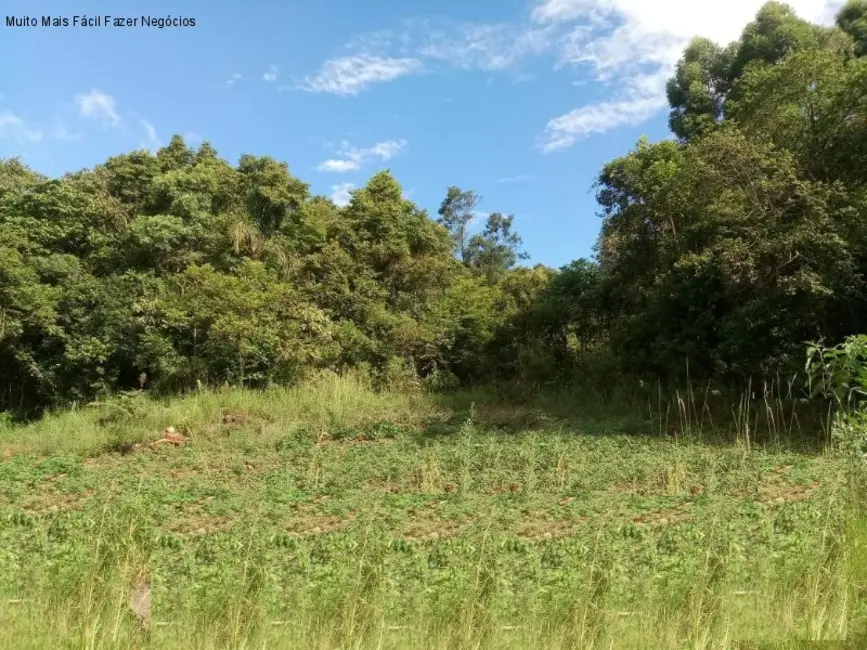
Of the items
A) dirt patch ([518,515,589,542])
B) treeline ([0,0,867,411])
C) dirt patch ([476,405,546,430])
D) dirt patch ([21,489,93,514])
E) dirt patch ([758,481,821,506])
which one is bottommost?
dirt patch ([21,489,93,514])

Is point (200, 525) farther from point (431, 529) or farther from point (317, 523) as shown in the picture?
point (431, 529)

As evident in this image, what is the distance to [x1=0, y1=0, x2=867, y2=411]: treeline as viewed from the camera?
8.87 m

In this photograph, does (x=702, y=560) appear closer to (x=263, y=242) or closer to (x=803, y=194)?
(x=803, y=194)

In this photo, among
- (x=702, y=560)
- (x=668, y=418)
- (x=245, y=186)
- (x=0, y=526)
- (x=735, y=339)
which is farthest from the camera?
(x=245, y=186)

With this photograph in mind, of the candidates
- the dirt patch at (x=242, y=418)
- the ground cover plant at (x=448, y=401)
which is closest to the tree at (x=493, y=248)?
the ground cover plant at (x=448, y=401)

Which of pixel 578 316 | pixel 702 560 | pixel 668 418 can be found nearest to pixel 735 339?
pixel 668 418

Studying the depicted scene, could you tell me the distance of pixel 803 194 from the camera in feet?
Result: 27.8

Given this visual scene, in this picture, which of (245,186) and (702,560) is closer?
(702,560)

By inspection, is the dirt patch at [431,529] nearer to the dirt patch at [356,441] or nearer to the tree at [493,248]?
the dirt patch at [356,441]

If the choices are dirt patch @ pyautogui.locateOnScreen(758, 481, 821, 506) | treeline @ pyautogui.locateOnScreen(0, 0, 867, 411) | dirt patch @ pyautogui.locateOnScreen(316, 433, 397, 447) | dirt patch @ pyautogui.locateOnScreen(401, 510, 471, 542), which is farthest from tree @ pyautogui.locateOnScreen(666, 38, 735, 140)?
dirt patch @ pyautogui.locateOnScreen(401, 510, 471, 542)

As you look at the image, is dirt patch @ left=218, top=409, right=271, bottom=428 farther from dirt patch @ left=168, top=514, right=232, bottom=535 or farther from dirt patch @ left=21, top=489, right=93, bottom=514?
dirt patch @ left=168, top=514, right=232, bottom=535

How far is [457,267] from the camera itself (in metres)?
17.0

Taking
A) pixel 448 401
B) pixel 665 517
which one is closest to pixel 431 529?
pixel 665 517

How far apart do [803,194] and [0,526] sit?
9290 millimetres
